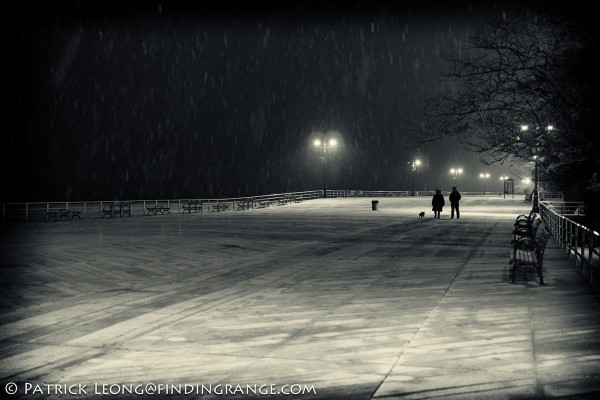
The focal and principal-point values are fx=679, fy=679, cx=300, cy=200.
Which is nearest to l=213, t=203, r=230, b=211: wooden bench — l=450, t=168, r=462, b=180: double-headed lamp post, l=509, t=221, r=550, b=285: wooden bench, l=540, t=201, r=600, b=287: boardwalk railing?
l=540, t=201, r=600, b=287: boardwalk railing

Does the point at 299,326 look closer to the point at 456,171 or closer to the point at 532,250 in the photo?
the point at 532,250

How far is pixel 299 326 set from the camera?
7.89 m

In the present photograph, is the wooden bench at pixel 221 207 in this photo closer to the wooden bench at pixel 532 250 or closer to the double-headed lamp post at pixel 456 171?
the wooden bench at pixel 532 250

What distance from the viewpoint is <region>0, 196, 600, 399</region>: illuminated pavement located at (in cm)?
565

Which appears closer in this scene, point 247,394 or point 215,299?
point 247,394

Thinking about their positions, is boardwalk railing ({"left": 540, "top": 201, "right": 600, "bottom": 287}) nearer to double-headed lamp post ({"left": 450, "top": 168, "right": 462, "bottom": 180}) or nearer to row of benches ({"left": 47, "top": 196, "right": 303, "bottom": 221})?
row of benches ({"left": 47, "top": 196, "right": 303, "bottom": 221})

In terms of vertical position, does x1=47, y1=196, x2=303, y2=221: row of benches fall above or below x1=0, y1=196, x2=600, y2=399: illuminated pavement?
above

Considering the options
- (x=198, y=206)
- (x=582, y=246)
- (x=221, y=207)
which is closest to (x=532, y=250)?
(x=582, y=246)

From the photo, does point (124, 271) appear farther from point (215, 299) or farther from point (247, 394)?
point (247, 394)

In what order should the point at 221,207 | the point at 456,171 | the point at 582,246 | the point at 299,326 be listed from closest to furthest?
1. the point at 299,326
2. the point at 582,246
3. the point at 221,207
4. the point at 456,171

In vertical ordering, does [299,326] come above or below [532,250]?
below

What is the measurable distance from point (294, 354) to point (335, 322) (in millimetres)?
→ 1627

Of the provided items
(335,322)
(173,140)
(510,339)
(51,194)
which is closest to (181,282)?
(335,322)

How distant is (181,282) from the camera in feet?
38.5
